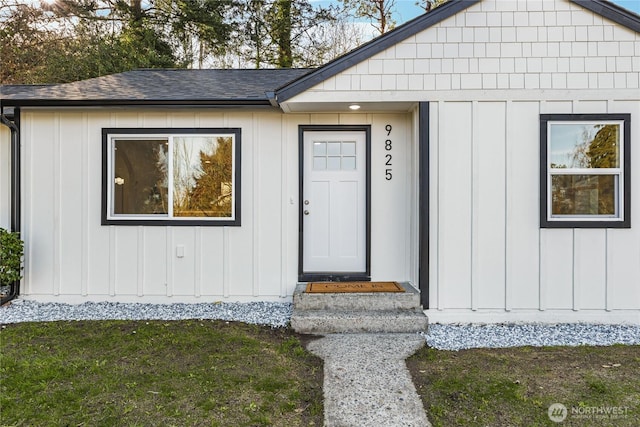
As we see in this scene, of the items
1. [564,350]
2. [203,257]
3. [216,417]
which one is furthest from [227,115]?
[564,350]

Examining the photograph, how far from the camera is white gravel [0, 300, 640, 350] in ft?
12.5

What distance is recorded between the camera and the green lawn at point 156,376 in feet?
7.98

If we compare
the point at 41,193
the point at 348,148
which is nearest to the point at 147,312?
the point at 41,193

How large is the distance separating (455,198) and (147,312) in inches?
156

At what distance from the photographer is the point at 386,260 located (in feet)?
16.1

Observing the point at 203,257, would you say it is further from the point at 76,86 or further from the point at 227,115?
the point at 76,86

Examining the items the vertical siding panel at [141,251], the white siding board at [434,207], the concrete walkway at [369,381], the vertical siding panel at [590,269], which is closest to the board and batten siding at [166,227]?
the vertical siding panel at [141,251]

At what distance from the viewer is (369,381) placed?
2.88 m

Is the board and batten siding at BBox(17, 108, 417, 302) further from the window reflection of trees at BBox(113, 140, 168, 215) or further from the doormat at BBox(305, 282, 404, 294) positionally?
the doormat at BBox(305, 282, 404, 294)

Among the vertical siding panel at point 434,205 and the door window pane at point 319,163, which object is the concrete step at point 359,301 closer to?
the vertical siding panel at point 434,205

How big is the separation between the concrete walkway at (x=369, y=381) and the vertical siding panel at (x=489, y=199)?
1.26 m

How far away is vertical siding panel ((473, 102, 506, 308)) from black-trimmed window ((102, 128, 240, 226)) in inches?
119

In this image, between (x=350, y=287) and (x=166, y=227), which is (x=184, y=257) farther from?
(x=350, y=287)

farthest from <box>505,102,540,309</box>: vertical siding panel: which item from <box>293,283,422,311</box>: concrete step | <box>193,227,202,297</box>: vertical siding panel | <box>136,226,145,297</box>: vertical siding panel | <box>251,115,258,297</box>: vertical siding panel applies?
<box>136,226,145,297</box>: vertical siding panel
